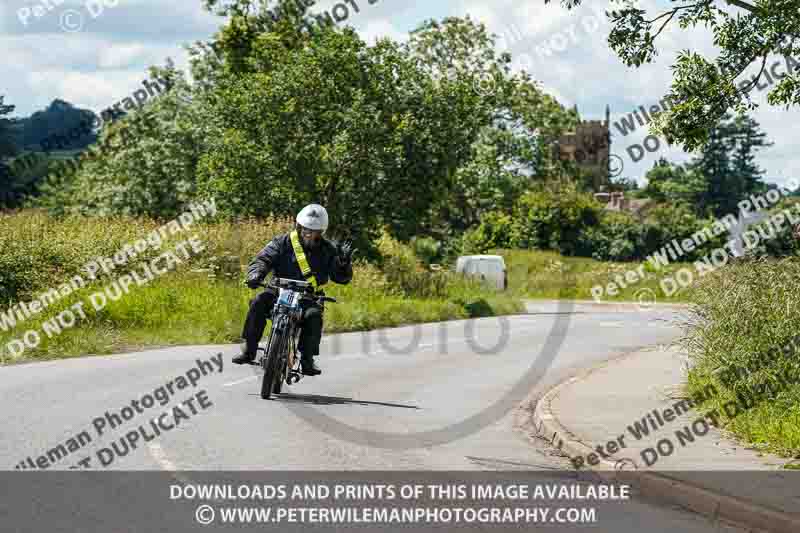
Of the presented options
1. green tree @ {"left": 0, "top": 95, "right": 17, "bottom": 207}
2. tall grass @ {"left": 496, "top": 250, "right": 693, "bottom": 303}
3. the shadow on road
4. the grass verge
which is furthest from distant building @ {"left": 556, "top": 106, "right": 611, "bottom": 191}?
the shadow on road

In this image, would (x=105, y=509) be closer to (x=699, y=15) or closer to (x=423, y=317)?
(x=699, y=15)

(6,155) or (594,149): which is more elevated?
(594,149)

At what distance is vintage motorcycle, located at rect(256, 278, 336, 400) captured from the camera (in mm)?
12133

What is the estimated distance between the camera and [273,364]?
40.9ft

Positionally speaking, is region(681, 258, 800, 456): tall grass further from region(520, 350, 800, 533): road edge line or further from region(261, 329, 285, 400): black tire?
region(261, 329, 285, 400): black tire

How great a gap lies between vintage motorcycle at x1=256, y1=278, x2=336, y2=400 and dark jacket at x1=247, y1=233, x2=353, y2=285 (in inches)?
6.9

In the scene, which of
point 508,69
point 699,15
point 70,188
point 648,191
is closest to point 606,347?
point 699,15

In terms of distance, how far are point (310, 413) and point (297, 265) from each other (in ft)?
5.28

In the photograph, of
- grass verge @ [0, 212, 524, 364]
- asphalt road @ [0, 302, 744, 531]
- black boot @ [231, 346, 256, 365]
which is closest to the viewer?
asphalt road @ [0, 302, 744, 531]

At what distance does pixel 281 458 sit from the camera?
9336mm

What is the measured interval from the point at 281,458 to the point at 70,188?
7078 centimetres

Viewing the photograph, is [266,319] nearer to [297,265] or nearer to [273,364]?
[273,364]

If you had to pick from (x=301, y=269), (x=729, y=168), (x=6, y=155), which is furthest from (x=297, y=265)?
(x=729, y=168)

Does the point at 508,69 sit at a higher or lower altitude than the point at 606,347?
higher
